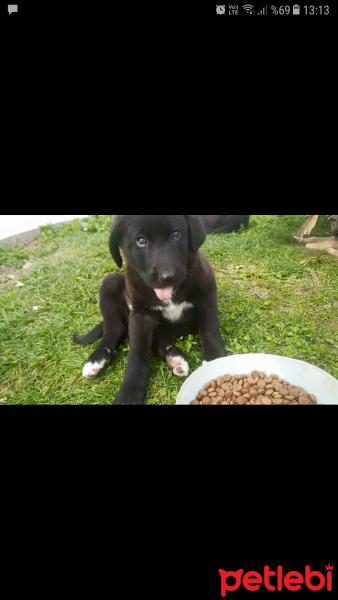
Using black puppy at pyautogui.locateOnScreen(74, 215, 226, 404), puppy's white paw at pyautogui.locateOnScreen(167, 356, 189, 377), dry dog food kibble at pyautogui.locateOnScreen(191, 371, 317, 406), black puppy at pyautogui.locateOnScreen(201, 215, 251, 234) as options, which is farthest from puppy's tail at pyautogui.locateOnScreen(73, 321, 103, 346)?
black puppy at pyautogui.locateOnScreen(201, 215, 251, 234)

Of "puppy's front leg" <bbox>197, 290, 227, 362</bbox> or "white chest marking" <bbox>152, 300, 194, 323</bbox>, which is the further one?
"white chest marking" <bbox>152, 300, 194, 323</bbox>

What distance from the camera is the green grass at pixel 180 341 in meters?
1.86

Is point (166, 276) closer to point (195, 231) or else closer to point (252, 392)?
point (195, 231)

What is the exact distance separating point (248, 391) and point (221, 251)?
5.14 feet

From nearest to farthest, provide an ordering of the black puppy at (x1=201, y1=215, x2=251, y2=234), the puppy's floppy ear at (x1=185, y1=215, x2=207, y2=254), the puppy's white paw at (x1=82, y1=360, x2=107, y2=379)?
the puppy's floppy ear at (x1=185, y1=215, x2=207, y2=254) < the puppy's white paw at (x1=82, y1=360, x2=107, y2=379) < the black puppy at (x1=201, y1=215, x2=251, y2=234)

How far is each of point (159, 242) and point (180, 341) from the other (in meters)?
0.77

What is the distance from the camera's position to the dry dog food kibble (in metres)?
1.54

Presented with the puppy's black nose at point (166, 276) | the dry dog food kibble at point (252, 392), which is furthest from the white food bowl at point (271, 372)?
the puppy's black nose at point (166, 276)

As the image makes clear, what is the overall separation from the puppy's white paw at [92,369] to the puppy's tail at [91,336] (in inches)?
10.3

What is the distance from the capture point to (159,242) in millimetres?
1790

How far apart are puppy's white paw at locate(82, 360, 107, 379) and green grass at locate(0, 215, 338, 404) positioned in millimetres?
34

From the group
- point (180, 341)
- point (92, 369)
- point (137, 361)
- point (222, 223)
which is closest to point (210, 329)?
point (180, 341)

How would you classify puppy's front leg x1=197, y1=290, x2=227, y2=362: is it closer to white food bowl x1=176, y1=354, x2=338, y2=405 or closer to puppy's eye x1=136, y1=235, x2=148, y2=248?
white food bowl x1=176, y1=354, x2=338, y2=405
